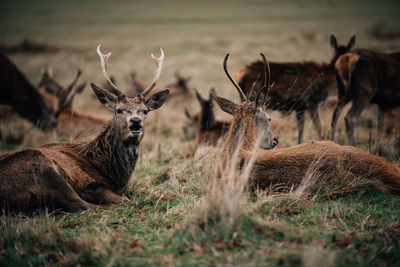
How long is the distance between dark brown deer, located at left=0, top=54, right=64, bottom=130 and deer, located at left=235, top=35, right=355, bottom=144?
5.73 meters

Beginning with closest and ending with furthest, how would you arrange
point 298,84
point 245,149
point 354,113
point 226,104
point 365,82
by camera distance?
point 245,149
point 226,104
point 365,82
point 354,113
point 298,84

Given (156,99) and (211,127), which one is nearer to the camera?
(156,99)

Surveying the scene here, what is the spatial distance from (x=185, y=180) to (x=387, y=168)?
3.09 meters

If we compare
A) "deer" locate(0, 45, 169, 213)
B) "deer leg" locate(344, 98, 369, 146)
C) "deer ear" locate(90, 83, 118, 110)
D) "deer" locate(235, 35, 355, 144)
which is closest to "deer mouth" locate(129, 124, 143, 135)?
"deer" locate(0, 45, 169, 213)

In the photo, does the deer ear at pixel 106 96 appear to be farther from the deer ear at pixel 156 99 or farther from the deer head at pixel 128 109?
the deer ear at pixel 156 99

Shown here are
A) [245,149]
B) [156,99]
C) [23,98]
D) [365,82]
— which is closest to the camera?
[245,149]

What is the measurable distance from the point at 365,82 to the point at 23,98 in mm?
9040

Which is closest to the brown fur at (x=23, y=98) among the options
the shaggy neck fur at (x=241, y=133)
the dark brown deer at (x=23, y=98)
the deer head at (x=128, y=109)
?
the dark brown deer at (x=23, y=98)

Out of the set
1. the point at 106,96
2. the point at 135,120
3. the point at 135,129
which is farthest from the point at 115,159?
the point at 106,96

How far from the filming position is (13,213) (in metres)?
4.87

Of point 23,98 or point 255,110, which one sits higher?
point 255,110

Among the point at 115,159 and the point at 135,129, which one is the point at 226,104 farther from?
the point at 115,159

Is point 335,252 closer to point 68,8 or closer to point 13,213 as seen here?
point 13,213

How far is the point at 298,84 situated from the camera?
855 cm
